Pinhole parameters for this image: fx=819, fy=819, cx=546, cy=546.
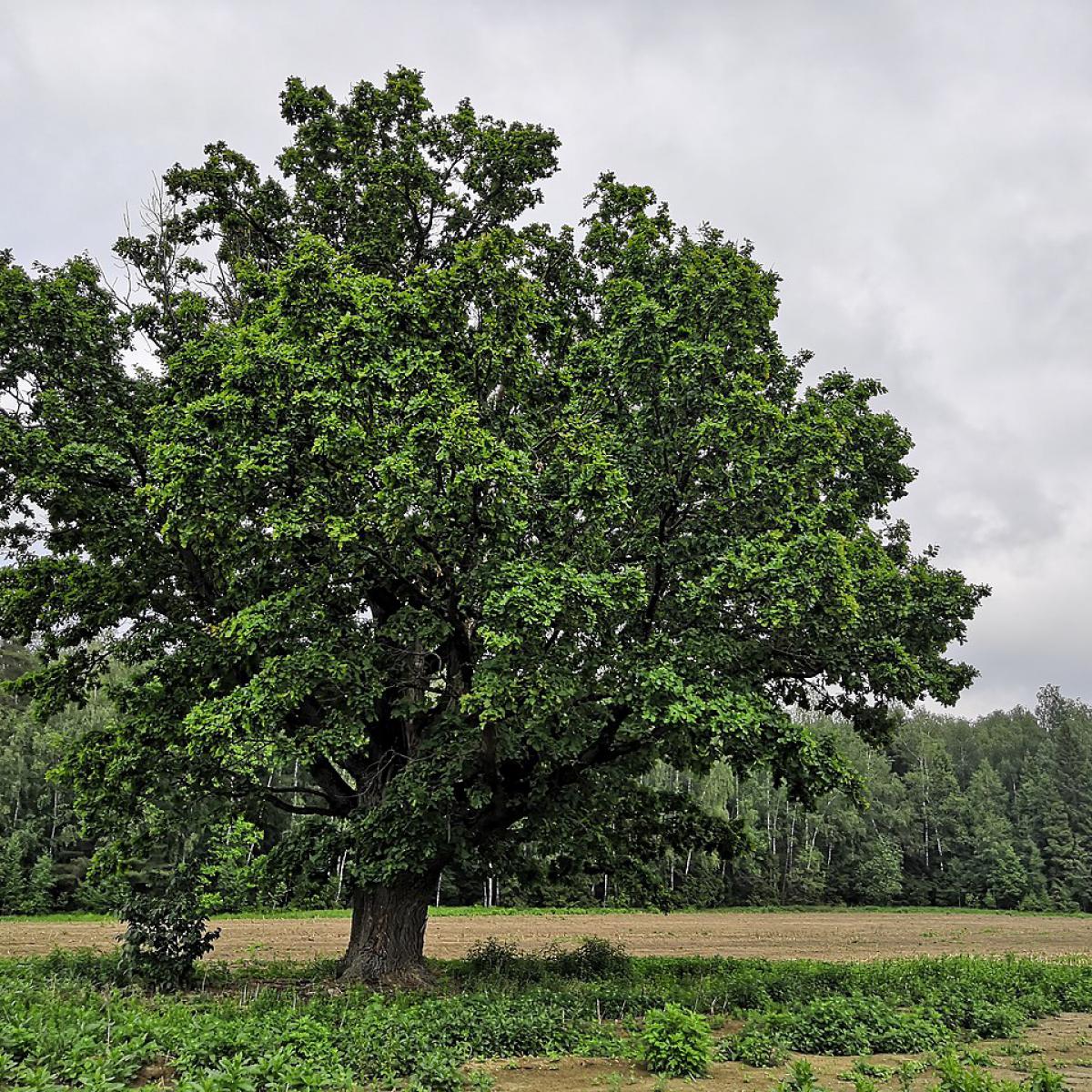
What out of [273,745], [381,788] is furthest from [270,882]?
[273,745]

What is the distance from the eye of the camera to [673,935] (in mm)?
38375

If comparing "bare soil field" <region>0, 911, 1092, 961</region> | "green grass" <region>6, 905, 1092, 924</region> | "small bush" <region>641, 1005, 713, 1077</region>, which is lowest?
"green grass" <region>6, 905, 1092, 924</region>

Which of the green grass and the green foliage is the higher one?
the green foliage

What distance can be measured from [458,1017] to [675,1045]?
311 centimetres

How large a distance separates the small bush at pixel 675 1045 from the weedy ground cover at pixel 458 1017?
28mm

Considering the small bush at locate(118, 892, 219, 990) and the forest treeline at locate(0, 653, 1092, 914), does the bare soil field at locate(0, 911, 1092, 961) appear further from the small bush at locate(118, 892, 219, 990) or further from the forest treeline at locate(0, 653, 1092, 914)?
the small bush at locate(118, 892, 219, 990)

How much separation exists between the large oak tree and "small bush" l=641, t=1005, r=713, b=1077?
367 cm

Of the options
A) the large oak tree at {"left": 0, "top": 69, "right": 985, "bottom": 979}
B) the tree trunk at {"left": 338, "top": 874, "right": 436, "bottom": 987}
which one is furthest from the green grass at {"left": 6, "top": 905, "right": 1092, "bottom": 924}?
the large oak tree at {"left": 0, "top": 69, "right": 985, "bottom": 979}

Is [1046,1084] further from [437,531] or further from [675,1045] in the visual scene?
[437,531]

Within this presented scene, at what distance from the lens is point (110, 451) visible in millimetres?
14000

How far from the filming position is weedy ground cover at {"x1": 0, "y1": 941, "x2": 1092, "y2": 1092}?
8578mm

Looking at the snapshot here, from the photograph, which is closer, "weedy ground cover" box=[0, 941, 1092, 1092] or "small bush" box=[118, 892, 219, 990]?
"weedy ground cover" box=[0, 941, 1092, 1092]

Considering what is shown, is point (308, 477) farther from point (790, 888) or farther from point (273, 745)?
point (790, 888)

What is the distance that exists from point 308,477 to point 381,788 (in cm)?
620
